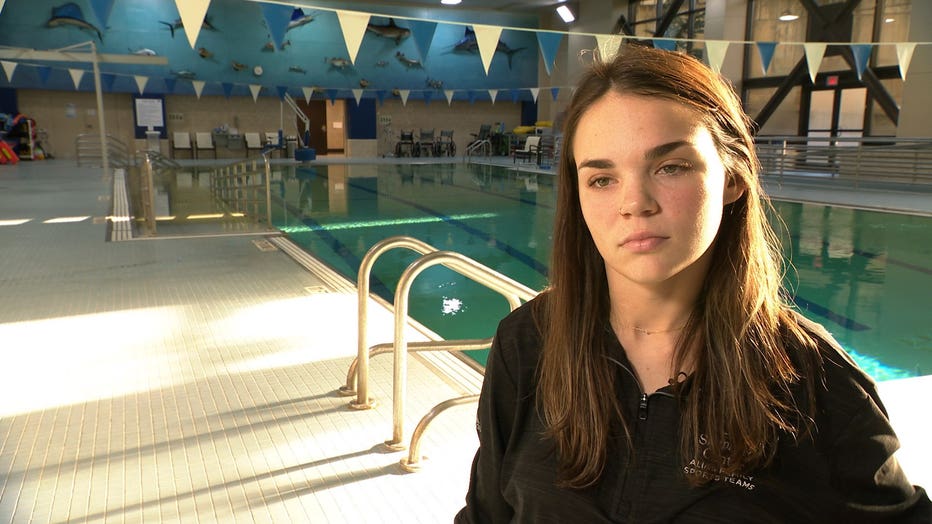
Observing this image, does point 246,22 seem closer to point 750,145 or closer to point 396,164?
point 396,164

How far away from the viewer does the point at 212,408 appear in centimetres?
261

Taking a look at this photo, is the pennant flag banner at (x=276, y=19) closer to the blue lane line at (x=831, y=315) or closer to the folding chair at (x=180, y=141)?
the blue lane line at (x=831, y=315)

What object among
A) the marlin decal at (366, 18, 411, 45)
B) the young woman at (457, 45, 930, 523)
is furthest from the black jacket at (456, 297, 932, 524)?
the marlin decal at (366, 18, 411, 45)

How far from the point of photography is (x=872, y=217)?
8180 mm

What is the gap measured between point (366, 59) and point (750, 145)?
911 inches

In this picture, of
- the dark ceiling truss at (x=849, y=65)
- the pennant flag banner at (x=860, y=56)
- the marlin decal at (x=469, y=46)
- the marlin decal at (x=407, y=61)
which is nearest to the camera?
the pennant flag banner at (x=860, y=56)

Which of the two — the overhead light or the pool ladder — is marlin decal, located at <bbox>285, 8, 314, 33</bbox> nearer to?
the overhead light

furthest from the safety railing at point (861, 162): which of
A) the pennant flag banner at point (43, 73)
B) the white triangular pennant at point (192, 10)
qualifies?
the pennant flag banner at point (43, 73)

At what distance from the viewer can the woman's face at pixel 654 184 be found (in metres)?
0.81

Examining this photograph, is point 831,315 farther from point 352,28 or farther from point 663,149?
point 352,28

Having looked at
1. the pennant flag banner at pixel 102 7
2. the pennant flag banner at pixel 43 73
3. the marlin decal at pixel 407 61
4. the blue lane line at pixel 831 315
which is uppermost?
the marlin decal at pixel 407 61

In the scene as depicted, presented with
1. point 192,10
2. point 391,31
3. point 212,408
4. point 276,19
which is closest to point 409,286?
point 212,408

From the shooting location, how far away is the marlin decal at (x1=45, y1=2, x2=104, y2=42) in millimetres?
18891

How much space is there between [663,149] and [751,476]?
1.33 feet
